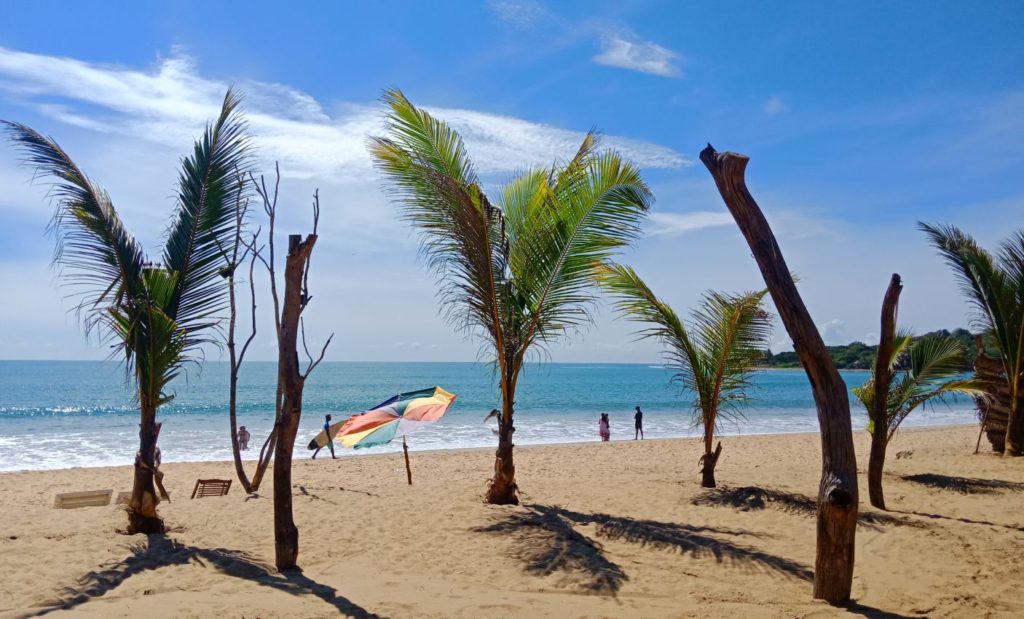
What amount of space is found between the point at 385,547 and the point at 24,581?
273 centimetres

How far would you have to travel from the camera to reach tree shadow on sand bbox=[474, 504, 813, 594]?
5887 mm

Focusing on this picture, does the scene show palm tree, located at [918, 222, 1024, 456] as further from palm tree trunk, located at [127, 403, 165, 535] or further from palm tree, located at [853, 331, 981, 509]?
palm tree trunk, located at [127, 403, 165, 535]

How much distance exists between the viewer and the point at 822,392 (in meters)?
4.76

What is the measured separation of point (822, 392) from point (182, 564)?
512cm

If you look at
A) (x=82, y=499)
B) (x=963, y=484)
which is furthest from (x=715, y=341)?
(x=82, y=499)

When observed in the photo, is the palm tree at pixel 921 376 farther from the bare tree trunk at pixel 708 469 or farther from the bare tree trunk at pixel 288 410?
the bare tree trunk at pixel 288 410

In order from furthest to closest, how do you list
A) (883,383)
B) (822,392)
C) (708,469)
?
(708,469), (883,383), (822,392)

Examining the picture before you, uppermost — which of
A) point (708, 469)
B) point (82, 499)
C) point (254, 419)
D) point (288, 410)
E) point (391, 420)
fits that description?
point (288, 410)

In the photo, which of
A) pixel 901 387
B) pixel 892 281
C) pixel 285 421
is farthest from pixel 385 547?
pixel 901 387

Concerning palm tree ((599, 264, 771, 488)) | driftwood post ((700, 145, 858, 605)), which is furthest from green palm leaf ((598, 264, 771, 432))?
driftwood post ((700, 145, 858, 605))

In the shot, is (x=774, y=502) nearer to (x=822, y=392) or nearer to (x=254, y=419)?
(x=822, y=392)

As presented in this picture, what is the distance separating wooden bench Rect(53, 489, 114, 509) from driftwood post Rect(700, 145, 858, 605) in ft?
27.3

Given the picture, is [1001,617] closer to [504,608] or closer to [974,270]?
[504,608]

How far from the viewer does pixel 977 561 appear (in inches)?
244
